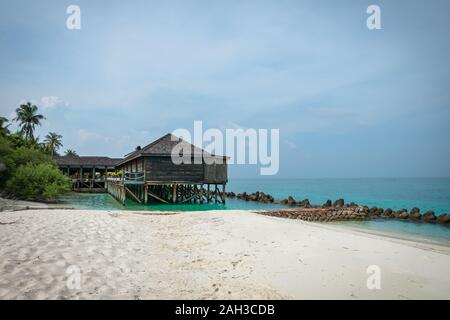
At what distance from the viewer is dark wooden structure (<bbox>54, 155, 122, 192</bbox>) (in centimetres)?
4281

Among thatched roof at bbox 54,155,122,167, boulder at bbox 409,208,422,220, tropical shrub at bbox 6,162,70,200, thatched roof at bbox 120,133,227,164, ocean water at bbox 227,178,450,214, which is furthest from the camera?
thatched roof at bbox 54,155,122,167

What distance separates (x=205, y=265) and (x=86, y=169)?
45.8m

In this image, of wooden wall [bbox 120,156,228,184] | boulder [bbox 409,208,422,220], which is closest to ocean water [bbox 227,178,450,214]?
boulder [bbox 409,208,422,220]

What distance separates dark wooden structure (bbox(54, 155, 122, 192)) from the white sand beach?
34.1 metres

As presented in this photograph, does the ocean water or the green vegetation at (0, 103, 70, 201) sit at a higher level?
the green vegetation at (0, 103, 70, 201)

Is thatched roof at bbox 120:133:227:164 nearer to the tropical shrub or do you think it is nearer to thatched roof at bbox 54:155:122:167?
the tropical shrub

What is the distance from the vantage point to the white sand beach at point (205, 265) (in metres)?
5.02

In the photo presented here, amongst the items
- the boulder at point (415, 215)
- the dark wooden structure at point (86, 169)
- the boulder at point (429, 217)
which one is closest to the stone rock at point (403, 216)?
the boulder at point (415, 215)

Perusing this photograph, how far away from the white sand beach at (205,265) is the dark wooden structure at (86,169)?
1342 inches

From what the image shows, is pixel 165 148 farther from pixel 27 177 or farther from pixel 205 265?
pixel 205 265

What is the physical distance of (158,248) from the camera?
8.70 m

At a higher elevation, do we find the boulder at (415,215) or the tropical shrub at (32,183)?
the tropical shrub at (32,183)

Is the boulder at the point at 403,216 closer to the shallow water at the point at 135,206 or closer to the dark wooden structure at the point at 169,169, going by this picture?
the shallow water at the point at 135,206
